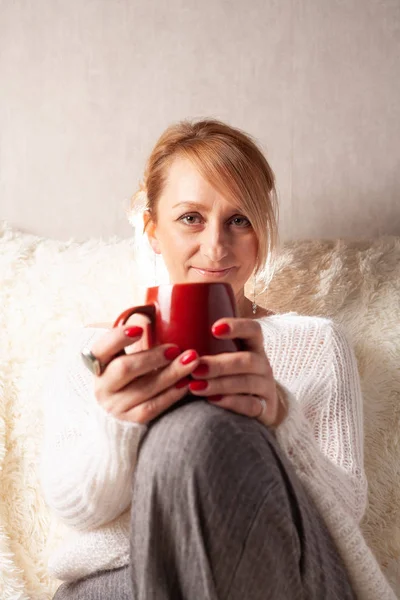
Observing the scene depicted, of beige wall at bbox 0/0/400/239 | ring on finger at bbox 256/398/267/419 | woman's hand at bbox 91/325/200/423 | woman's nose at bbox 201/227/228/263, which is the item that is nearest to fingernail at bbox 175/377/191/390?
woman's hand at bbox 91/325/200/423

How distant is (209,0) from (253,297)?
0.78m

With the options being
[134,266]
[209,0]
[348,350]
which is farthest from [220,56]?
[348,350]

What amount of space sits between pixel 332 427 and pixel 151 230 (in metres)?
0.58

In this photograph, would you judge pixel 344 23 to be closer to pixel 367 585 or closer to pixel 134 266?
pixel 134 266

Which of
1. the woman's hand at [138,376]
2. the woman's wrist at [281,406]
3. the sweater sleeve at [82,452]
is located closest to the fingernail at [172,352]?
the woman's hand at [138,376]

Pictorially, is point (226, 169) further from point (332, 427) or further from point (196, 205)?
point (332, 427)

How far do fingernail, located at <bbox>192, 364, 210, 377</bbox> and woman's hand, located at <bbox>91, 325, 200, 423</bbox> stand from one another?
0.01m

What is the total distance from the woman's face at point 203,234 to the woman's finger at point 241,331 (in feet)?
1.64

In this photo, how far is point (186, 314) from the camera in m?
0.85

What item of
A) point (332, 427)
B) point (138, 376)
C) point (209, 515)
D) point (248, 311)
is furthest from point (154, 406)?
point (248, 311)

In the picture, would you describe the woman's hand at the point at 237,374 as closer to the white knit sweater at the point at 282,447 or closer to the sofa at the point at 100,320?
the white knit sweater at the point at 282,447

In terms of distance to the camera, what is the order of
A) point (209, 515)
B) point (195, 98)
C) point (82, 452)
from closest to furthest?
point (209, 515) → point (82, 452) → point (195, 98)

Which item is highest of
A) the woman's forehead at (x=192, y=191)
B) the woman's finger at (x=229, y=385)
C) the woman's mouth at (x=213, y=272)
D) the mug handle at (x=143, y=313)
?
the woman's forehead at (x=192, y=191)

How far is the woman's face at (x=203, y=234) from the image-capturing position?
1.42m
